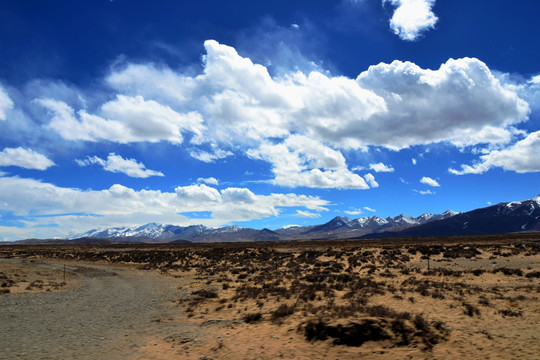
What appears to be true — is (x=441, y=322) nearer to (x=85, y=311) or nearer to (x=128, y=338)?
(x=128, y=338)

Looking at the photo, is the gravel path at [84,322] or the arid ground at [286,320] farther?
the gravel path at [84,322]

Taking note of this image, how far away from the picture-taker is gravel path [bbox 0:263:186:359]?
41.4ft

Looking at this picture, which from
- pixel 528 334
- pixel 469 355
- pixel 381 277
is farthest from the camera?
pixel 381 277

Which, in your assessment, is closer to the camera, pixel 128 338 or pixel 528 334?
pixel 528 334

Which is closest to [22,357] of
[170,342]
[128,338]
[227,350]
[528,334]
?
[128,338]

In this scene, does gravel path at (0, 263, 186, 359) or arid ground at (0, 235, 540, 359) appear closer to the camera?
arid ground at (0, 235, 540, 359)

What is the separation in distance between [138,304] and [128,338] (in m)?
7.90

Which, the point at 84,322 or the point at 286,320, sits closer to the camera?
the point at 286,320

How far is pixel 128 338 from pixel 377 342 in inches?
403

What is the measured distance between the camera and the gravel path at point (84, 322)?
12.6 m

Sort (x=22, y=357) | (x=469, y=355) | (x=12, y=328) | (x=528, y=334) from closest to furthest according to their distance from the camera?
(x=469, y=355) → (x=22, y=357) → (x=528, y=334) → (x=12, y=328)

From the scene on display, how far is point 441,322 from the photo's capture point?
1402 centimetres

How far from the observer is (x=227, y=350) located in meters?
12.6

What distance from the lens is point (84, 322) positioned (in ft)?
55.2
